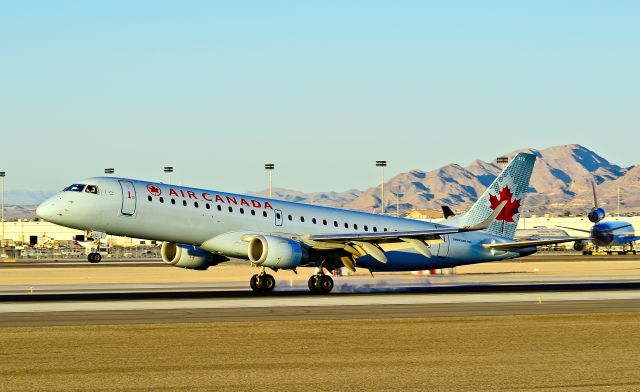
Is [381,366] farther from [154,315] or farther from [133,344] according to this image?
[154,315]

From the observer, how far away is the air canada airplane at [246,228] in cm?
4784

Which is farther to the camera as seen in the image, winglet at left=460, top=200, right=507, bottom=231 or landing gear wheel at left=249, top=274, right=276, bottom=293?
landing gear wheel at left=249, top=274, right=276, bottom=293

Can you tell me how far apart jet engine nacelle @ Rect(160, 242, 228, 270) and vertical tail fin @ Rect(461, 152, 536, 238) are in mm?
16169

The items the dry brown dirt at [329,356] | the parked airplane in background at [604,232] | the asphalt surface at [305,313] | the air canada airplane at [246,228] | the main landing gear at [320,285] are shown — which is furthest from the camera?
the parked airplane in background at [604,232]

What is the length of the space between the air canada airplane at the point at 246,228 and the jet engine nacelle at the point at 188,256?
5 cm

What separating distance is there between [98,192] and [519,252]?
24966mm

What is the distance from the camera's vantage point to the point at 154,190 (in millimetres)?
48656

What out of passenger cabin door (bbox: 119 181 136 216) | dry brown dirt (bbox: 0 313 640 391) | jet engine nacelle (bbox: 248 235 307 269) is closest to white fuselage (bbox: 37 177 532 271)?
passenger cabin door (bbox: 119 181 136 216)

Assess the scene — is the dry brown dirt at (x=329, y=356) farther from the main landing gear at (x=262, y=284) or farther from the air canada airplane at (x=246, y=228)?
the main landing gear at (x=262, y=284)

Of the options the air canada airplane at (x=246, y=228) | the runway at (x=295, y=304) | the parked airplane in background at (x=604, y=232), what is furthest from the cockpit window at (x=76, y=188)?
the parked airplane in background at (x=604, y=232)

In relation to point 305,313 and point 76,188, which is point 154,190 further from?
point 305,313

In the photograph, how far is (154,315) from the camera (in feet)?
117

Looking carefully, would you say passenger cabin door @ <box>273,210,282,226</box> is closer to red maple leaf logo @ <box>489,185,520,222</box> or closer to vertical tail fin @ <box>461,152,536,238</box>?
Answer: vertical tail fin @ <box>461,152,536,238</box>

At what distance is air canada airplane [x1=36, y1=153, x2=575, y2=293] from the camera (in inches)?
1884
